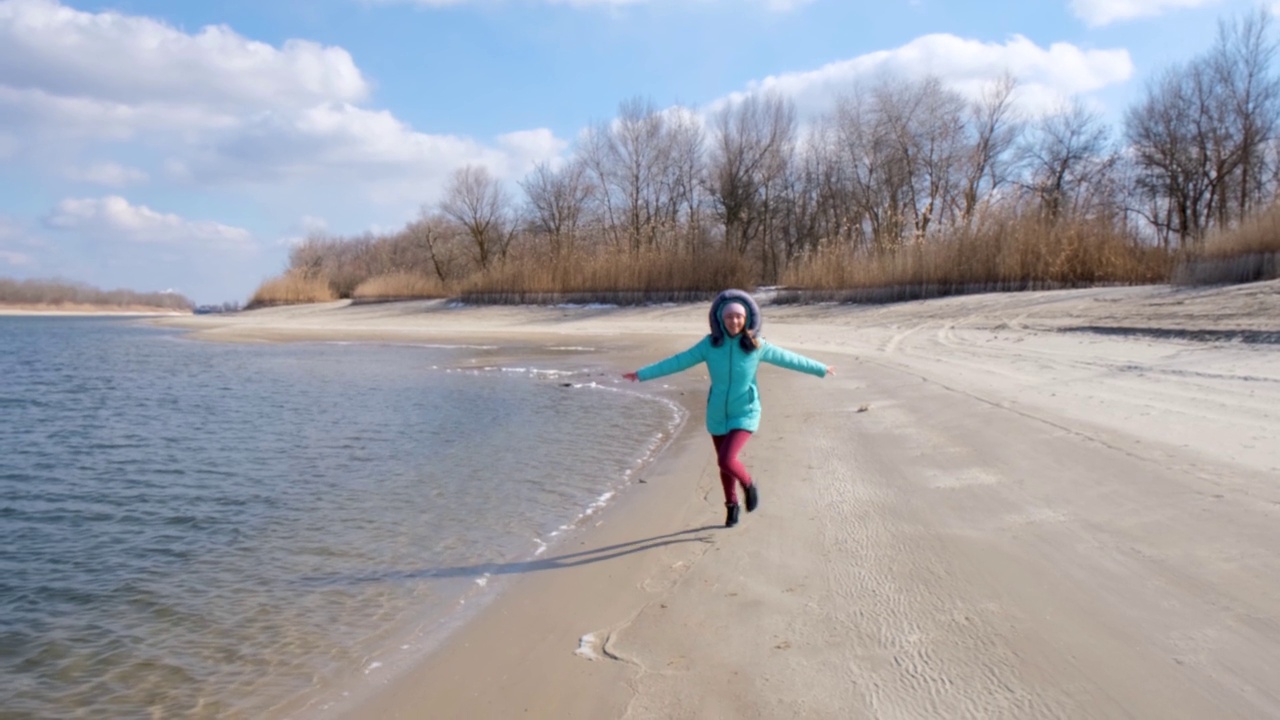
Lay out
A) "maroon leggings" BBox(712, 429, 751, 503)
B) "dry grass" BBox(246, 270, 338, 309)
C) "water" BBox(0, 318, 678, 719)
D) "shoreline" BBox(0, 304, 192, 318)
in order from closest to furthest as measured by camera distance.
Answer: "water" BBox(0, 318, 678, 719) → "maroon leggings" BBox(712, 429, 751, 503) → "dry grass" BBox(246, 270, 338, 309) → "shoreline" BBox(0, 304, 192, 318)

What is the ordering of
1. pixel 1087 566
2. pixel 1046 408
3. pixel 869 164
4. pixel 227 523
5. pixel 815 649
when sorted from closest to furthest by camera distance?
pixel 815 649, pixel 1087 566, pixel 227 523, pixel 1046 408, pixel 869 164

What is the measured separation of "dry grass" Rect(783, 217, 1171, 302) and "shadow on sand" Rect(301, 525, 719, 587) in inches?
692

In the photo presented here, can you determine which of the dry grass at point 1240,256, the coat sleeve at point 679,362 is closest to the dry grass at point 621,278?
the dry grass at point 1240,256

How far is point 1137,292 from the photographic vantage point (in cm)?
1565

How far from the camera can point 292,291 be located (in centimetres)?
5375

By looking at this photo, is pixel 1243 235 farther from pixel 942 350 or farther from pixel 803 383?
pixel 803 383

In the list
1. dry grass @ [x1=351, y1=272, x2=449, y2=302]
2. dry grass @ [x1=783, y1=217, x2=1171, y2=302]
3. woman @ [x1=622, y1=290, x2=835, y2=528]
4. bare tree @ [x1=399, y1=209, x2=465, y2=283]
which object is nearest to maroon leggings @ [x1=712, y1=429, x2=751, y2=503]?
woman @ [x1=622, y1=290, x2=835, y2=528]

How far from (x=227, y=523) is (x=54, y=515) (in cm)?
161

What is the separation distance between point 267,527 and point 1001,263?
1920cm

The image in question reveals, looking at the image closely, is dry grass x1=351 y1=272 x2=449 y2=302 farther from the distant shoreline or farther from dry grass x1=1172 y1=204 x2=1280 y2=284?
the distant shoreline

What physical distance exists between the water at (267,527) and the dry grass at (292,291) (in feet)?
135

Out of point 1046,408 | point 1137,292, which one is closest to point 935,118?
point 1137,292

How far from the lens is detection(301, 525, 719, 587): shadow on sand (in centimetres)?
484

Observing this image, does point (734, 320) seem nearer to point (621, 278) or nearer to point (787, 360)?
point (787, 360)
